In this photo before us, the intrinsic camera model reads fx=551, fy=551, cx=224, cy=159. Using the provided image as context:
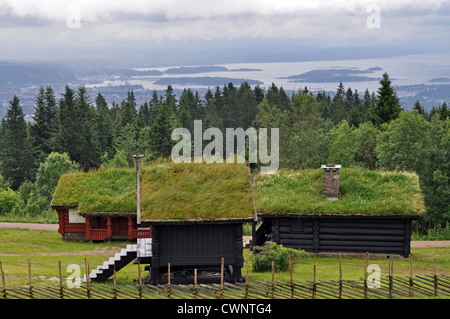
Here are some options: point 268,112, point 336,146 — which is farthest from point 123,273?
point 268,112

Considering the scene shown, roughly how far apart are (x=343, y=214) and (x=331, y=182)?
7.32 feet

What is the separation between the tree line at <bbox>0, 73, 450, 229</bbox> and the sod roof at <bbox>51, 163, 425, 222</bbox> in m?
19.3

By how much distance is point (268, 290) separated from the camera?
62.1ft

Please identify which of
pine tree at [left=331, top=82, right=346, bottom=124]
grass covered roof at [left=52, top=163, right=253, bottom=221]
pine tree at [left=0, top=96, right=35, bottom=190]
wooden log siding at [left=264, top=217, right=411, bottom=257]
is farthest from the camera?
pine tree at [left=331, top=82, right=346, bottom=124]

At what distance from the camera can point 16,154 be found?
80.3 meters

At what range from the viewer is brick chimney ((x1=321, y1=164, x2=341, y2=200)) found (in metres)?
29.8

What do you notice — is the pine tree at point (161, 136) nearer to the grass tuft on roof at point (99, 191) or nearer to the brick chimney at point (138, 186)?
the grass tuft on roof at point (99, 191)

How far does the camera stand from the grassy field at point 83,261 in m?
23.8

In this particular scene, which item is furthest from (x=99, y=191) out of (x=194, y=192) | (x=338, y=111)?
(x=338, y=111)

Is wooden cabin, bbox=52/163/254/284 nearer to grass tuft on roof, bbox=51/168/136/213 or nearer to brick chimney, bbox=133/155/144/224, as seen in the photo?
brick chimney, bbox=133/155/144/224

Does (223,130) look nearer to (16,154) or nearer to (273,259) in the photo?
(16,154)

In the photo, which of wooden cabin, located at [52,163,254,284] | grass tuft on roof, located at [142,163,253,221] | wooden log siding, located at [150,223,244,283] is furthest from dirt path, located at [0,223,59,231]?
wooden log siding, located at [150,223,244,283]

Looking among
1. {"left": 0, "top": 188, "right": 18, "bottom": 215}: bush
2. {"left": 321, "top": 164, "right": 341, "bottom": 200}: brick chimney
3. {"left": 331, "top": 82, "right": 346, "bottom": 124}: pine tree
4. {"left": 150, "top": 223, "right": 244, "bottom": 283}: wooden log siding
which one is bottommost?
{"left": 0, "top": 188, "right": 18, "bottom": 215}: bush
